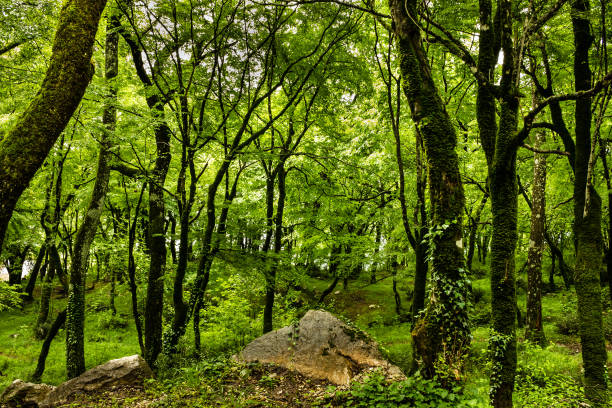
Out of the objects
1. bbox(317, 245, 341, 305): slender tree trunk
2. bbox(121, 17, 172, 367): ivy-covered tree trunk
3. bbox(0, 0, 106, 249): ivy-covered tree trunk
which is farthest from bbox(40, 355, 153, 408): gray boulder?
bbox(317, 245, 341, 305): slender tree trunk

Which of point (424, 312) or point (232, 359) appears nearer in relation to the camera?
point (424, 312)

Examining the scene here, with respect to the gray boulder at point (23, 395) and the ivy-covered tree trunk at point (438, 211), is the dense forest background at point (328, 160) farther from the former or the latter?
the gray boulder at point (23, 395)

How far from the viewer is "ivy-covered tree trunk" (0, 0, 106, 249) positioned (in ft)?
8.96

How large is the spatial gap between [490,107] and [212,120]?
6371 mm

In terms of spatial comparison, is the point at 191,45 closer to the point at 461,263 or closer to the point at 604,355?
the point at 461,263

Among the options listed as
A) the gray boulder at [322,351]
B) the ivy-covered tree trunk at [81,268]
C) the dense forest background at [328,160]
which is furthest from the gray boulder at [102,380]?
the gray boulder at [322,351]

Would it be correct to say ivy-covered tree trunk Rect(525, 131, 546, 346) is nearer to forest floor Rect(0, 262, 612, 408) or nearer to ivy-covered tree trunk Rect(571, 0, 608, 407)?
forest floor Rect(0, 262, 612, 408)

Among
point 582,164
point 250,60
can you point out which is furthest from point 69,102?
point 582,164

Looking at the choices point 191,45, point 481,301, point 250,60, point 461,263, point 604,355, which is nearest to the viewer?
point 461,263

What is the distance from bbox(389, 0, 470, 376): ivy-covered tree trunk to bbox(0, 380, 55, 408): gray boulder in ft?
24.9

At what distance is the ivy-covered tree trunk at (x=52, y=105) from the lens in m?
2.73

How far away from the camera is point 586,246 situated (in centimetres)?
529

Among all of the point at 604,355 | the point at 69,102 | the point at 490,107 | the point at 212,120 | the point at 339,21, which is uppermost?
the point at 339,21

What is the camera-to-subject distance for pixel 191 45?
7.00m
